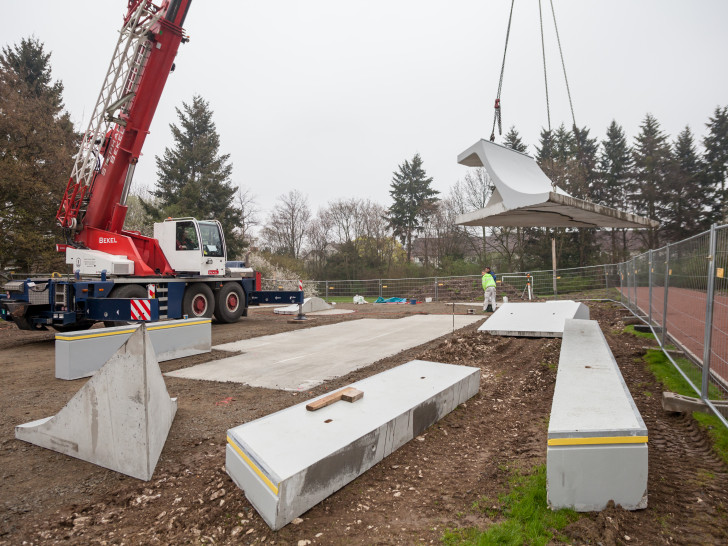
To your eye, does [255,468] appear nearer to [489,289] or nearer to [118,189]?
[118,189]

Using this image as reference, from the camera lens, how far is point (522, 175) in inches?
284

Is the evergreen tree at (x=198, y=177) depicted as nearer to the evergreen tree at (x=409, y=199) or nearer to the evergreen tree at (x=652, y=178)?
the evergreen tree at (x=409, y=199)

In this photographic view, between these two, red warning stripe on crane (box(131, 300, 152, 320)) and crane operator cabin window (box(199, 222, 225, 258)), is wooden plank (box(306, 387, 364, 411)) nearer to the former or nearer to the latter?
red warning stripe on crane (box(131, 300, 152, 320))

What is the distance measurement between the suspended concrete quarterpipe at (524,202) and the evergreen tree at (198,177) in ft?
94.4

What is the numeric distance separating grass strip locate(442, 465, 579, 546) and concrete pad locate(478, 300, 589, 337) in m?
5.94

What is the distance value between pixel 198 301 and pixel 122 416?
9.18m

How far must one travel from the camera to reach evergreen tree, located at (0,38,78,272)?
15914mm

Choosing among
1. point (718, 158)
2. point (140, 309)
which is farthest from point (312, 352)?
point (718, 158)

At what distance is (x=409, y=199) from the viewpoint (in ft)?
144

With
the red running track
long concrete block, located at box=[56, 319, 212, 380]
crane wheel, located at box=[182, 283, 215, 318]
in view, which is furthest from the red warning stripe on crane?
the red running track

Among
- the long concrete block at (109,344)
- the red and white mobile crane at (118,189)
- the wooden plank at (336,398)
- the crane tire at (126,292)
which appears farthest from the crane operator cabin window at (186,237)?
the wooden plank at (336,398)

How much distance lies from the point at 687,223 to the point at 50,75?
48515mm

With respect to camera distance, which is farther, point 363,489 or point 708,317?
point 708,317

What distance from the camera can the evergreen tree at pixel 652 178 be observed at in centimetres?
3459
